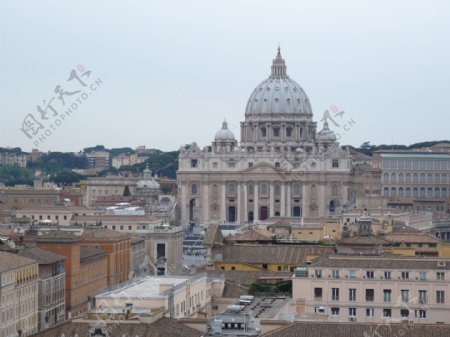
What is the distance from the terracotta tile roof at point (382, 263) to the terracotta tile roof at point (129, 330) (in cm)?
985

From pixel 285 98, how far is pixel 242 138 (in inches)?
265

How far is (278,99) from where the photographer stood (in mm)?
191875

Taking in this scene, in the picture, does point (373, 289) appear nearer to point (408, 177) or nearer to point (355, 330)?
point (355, 330)

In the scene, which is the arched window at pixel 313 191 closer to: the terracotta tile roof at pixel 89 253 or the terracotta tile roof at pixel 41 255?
the terracotta tile roof at pixel 89 253

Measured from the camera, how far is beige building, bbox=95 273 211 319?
40.5 m

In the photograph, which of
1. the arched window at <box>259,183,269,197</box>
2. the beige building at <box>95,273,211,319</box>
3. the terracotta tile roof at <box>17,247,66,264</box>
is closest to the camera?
the beige building at <box>95,273,211,319</box>

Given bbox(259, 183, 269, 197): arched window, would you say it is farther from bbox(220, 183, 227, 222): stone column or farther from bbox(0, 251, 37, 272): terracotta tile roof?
bbox(0, 251, 37, 272): terracotta tile roof

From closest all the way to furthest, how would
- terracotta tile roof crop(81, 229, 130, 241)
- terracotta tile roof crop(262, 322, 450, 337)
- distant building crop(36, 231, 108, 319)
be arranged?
terracotta tile roof crop(262, 322, 450, 337) < distant building crop(36, 231, 108, 319) < terracotta tile roof crop(81, 229, 130, 241)

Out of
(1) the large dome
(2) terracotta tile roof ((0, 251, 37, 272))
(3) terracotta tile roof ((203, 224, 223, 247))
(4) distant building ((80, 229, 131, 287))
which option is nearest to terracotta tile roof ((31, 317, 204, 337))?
(2) terracotta tile roof ((0, 251, 37, 272))

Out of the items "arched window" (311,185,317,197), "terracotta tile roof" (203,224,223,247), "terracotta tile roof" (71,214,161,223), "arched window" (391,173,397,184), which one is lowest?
"terracotta tile roof" (203,224,223,247)

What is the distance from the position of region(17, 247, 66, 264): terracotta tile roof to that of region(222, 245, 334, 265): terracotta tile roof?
6079mm

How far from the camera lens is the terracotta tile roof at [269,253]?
61500 mm


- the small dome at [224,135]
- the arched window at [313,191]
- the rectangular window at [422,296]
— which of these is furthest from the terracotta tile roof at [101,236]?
the small dome at [224,135]

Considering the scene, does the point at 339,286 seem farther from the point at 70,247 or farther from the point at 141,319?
the point at 70,247
